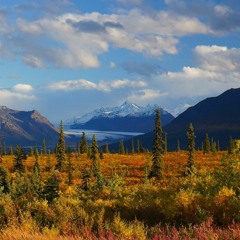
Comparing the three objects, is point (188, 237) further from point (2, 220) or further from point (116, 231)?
point (2, 220)

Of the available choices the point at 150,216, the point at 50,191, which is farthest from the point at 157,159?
the point at 150,216

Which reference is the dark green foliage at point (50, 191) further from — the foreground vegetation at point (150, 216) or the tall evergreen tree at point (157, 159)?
the tall evergreen tree at point (157, 159)

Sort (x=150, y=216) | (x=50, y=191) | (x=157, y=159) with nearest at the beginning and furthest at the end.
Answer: (x=150, y=216) → (x=50, y=191) → (x=157, y=159)

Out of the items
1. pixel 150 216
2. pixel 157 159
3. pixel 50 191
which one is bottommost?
pixel 157 159

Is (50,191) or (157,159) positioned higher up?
(50,191)

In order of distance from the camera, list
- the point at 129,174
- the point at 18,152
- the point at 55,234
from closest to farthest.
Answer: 1. the point at 55,234
2. the point at 129,174
3. the point at 18,152

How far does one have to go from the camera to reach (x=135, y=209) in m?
11.1

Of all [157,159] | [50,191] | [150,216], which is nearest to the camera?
[150,216]

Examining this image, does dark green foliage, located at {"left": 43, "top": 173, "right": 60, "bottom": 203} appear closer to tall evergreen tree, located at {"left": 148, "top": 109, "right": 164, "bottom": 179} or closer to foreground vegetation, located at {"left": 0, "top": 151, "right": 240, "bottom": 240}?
foreground vegetation, located at {"left": 0, "top": 151, "right": 240, "bottom": 240}

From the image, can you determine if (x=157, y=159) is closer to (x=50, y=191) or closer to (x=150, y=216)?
(x=50, y=191)

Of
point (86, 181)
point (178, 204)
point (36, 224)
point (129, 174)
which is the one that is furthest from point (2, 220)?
point (129, 174)

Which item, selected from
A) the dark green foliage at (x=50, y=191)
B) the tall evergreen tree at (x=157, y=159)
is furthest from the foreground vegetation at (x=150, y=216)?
the tall evergreen tree at (x=157, y=159)

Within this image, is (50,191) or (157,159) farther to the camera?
(157,159)

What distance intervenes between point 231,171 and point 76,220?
17.1ft
